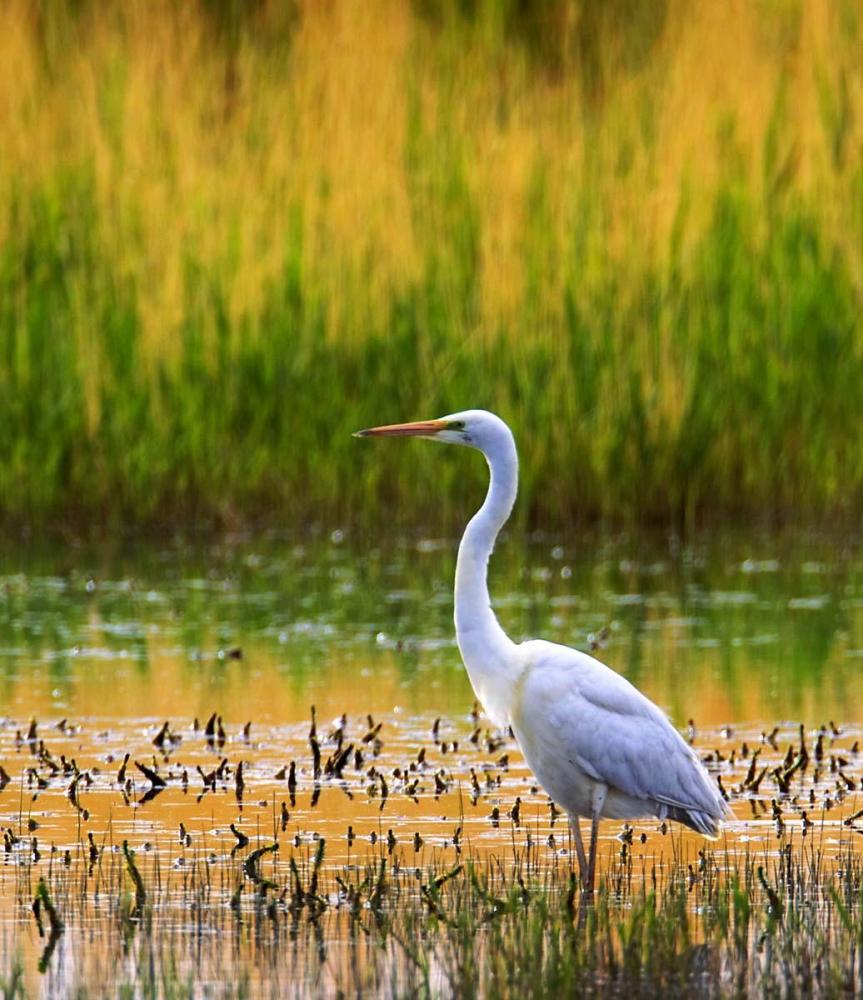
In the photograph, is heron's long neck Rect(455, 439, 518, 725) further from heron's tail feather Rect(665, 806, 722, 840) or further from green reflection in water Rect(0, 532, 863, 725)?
green reflection in water Rect(0, 532, 863, 725)

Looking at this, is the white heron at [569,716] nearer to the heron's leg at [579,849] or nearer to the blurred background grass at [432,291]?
the heron's leg at [579,849]

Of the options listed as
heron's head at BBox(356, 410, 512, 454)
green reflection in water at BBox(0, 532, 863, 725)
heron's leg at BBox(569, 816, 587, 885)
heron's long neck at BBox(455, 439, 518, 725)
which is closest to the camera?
heron's leg at BBox(569, 816, 587, 885)

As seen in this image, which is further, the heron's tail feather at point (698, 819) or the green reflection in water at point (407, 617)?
the green reflection in water at point (407, 617)

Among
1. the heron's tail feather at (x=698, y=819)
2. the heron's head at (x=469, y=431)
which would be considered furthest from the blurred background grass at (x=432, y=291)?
the heron's tail feather at (x=698, y=819)

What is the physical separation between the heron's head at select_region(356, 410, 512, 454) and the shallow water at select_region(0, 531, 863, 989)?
1.24m

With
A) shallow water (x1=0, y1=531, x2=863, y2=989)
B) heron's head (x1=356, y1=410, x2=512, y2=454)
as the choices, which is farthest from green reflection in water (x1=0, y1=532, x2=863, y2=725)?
heron's head (x1=356, y1=410, x2=512, y2=454)

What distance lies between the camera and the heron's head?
7.30 metres

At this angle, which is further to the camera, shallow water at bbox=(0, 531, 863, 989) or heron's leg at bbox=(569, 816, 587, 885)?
shallow water at bbox=(0, 531, 863, 989)

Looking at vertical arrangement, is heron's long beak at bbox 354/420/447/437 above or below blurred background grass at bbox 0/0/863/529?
below

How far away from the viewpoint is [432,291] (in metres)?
14.1

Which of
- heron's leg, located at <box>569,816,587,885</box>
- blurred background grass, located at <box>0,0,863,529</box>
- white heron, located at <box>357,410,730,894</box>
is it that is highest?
blurred background grass, located at <box>0,0,863,529</box>

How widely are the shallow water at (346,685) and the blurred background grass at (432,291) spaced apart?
410 mm

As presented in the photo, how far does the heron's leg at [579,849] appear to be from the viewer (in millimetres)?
6641

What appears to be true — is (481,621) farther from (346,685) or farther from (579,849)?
(346,685)
